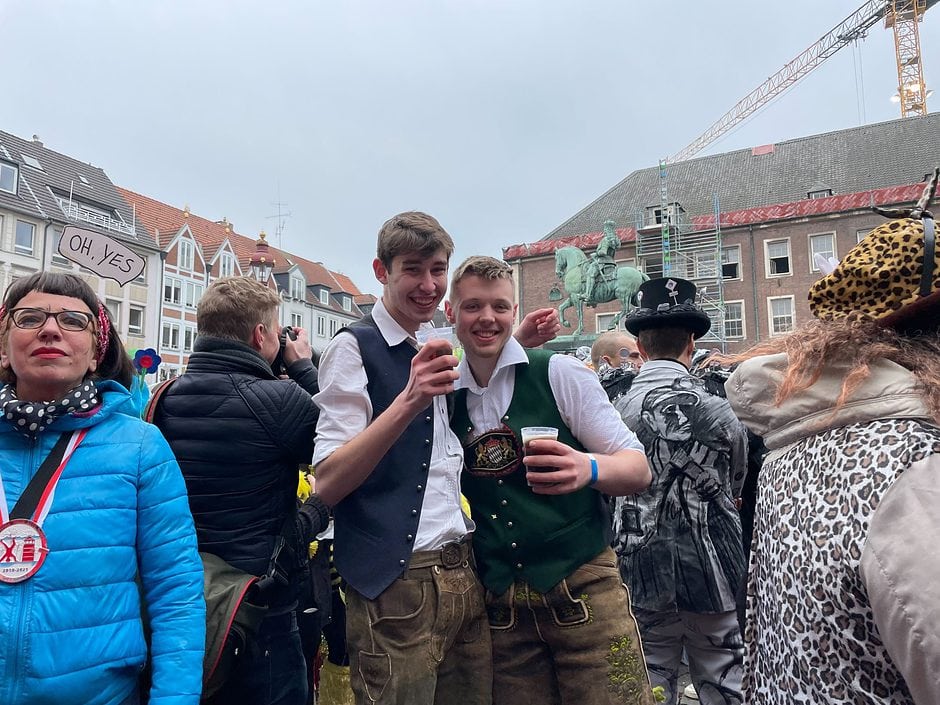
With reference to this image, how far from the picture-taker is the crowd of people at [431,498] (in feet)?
3.43

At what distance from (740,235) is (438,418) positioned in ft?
99.1

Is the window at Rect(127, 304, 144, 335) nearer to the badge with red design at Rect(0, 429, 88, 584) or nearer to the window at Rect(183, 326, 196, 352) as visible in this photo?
the window at Rect(183, 326, 196, 352)

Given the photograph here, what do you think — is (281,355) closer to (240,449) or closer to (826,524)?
(240,449)

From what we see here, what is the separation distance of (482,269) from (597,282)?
1917 cm

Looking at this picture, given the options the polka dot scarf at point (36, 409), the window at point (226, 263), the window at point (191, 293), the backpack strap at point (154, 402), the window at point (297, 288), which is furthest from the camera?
the window at point (297, 288)

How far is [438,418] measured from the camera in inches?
74.5

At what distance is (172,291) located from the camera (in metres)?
31.7

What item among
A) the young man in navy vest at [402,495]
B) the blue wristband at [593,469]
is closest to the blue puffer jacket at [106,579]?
the young man in navy vest at [402,495]

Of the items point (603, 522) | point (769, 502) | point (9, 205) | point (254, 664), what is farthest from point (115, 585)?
point (9, 205)

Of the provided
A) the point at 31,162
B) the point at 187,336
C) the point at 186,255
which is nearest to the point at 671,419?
the point at 31,162

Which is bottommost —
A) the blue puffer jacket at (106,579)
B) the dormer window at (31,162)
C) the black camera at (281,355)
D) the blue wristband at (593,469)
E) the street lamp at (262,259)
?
the blue puffer jacket at (106,579)

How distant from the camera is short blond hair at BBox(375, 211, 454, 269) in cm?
190

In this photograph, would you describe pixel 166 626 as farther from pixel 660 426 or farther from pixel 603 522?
pixel 660 426

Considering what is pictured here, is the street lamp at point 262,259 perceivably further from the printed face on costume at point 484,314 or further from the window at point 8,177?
the window at point 8,177
